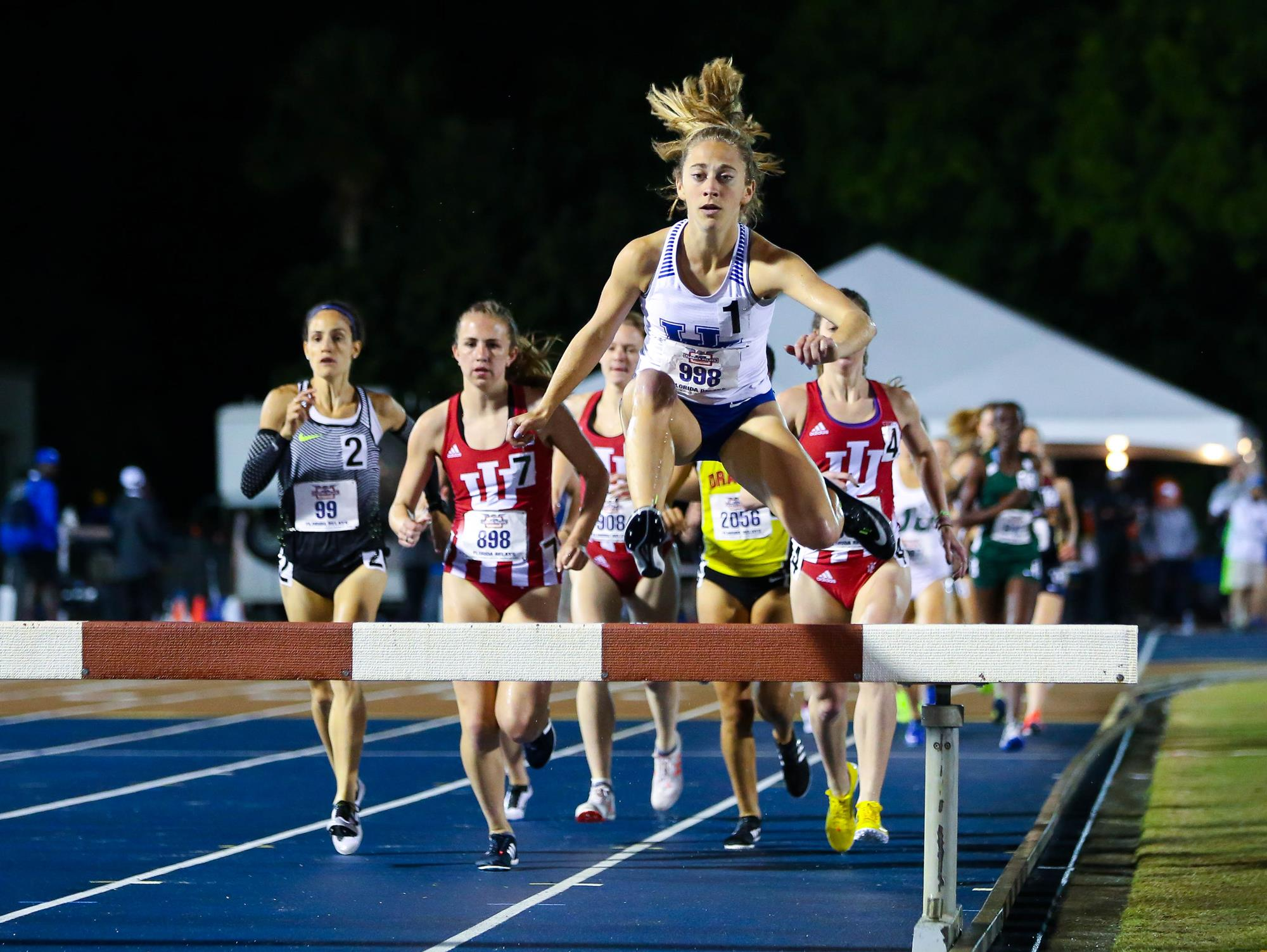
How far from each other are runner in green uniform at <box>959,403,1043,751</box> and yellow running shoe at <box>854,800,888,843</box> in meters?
4.50

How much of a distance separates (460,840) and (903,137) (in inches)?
1391

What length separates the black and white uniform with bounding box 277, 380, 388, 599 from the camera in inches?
362

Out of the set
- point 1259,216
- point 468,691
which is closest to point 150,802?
point 468,691

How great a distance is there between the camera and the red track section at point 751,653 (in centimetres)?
622

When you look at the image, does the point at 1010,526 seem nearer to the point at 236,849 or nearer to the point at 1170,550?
the point at 236,849

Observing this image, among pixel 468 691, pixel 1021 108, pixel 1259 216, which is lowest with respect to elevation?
pixel 468 691

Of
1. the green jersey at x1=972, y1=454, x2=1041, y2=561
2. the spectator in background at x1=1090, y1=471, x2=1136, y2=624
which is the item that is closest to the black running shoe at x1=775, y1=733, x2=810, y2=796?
the green jersey at x1=972, y1=454, x2=1041, y2=561

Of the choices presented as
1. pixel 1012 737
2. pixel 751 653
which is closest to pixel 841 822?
pixel 751 653

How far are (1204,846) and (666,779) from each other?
2.59 metres

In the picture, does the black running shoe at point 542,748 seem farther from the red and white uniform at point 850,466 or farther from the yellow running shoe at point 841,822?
the red and white uniform at point 850,466

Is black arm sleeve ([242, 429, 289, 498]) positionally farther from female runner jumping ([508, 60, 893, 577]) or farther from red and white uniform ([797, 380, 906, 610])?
red and white uniform ([797, 380, 906, 610])

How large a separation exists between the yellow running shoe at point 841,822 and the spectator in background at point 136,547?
16.1 meters

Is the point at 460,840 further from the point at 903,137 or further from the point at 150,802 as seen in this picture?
the point at 903,137

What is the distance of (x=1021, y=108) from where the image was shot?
141ft
